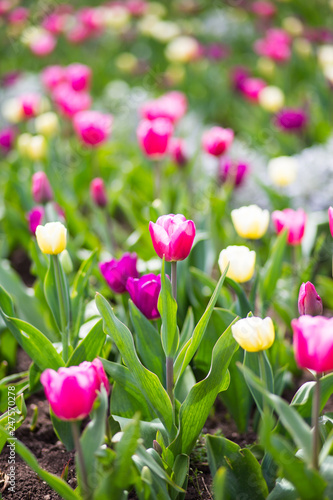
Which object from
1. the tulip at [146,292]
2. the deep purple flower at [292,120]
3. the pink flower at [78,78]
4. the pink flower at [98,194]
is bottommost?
the pink flower at [78,78]

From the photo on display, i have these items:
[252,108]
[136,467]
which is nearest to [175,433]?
[136,467]

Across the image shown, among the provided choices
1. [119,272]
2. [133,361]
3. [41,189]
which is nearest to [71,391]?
[133,361]

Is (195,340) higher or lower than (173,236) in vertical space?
lower

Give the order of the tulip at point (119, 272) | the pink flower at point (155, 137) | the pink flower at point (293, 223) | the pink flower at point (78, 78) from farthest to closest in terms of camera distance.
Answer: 1. the pink flower at point (78, 78)
2. the pink flower at point (155, 137)
3. the pink flower at point (293, 223)
4. the tulip at point (119, 272)

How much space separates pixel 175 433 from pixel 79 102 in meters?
1.83

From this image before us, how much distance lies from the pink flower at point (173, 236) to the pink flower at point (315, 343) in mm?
312

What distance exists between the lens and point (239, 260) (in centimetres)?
125

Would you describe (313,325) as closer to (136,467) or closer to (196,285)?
(136,467)

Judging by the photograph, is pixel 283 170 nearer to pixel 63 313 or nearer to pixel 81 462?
pixel 63 313

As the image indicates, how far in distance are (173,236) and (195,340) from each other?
0.74 ft

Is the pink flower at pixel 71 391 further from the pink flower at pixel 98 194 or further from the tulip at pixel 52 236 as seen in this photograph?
the pink flower at pixel 98 194

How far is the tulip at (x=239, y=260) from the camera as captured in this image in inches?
49.1

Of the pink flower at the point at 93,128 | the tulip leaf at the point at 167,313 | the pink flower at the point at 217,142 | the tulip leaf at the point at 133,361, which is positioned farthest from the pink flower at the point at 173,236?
the pink flower at the point at 93,128

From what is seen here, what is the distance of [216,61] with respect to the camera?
→ 4133mm
